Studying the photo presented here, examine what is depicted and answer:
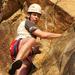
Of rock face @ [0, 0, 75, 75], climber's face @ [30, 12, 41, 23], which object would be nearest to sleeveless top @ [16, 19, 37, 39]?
climber's face @ [30, 12, 41, 23]

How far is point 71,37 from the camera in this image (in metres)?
6.73

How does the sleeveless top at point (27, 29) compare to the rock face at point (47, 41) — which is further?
the sleeveless top at point (27, 29)

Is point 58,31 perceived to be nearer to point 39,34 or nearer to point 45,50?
point 45,50

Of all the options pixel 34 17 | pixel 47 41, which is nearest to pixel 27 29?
pixel 34 17

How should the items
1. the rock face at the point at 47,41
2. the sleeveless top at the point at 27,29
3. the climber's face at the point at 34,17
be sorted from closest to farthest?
the rock face at the point at 47,41 → the sleeveless top at the point at 27,29 → the climber's face at the point at 34,17

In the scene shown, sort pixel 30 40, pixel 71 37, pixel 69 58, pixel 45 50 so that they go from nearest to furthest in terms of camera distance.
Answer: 1. pixel 69 58
2. pixel 71 37
3. pixel 30 40
4. pixel 45 50

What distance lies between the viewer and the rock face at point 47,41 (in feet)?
21.1

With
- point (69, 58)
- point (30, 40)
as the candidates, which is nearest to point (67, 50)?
point (69, 58)

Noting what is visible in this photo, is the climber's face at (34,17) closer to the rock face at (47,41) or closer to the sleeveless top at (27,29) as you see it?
the sleeveless top at (27,29)

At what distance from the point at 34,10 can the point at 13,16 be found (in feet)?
10.1

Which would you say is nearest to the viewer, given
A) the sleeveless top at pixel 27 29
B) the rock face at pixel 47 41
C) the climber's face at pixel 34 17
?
the rock face at pixel 47 41

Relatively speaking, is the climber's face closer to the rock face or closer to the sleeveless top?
the sleeveless top

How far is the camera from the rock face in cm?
643

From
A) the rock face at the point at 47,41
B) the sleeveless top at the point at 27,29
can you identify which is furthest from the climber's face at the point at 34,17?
the rock face at the point at 47,41
